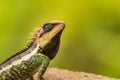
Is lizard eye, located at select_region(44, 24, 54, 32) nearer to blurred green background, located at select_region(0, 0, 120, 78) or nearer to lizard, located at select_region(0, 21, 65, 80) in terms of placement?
lizard, located at select_region(0, 21, 65, 80)

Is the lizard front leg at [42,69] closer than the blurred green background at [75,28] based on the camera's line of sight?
Yes

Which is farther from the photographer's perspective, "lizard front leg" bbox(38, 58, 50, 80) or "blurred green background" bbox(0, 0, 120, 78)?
"blurred green background" bbox(0, 0, 120, 78)

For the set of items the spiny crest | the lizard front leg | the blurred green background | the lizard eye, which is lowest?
the blurred green background

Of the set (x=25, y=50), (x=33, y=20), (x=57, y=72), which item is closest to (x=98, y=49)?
(x=33, y=20)

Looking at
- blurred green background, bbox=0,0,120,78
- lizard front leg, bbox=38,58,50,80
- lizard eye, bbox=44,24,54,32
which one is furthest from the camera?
blurred green background, bbox=0,0,120,78

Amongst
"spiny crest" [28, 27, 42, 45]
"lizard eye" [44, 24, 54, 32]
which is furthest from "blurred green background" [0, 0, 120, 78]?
"lizard eye" [44, 24, 54, 32]

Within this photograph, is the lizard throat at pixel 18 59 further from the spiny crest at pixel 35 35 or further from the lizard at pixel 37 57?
the spiny crest at pixel 35 35

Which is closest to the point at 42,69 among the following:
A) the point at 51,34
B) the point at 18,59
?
the point at 18,59

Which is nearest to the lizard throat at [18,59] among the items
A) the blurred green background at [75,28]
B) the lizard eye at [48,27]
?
the lizard eye at [48,27]
